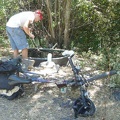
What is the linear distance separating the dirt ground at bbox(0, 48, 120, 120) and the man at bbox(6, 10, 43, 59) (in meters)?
1.09

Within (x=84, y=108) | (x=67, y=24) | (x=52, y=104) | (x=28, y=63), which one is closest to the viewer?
(x=84, y=108)

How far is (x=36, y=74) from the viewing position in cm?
493

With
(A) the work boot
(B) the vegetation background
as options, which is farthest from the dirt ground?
(B) the vegetation background

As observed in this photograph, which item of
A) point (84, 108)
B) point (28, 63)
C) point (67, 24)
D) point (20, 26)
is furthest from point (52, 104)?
point (67, 24)

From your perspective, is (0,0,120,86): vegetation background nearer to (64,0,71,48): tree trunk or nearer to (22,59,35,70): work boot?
(64,0,71,48): tree trunk

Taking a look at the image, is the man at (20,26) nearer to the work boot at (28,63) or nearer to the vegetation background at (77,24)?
the work boot at (28,63)

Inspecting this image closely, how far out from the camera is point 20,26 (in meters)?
5.82

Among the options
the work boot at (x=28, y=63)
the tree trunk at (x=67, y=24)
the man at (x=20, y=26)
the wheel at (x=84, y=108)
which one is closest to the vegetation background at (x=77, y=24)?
the tree trunk at (x=67, y=24)

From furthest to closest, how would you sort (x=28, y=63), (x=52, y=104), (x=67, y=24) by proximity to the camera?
(x=67, y=24)
(x=28, y=63)
(x=52, y=104)

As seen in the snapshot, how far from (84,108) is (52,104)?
65cm

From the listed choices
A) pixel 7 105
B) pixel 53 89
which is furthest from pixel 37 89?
pixel 7 105

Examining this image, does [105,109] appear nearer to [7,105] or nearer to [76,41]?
[7,105]

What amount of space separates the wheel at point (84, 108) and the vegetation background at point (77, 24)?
103 inches

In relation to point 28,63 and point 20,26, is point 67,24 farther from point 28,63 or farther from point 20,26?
point 28,63
